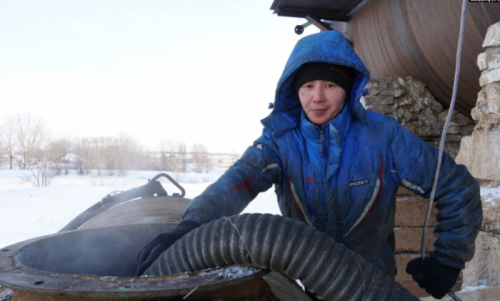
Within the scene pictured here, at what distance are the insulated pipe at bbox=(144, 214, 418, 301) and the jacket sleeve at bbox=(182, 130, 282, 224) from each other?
30cm

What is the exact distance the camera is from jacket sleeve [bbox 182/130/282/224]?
4.51 ft

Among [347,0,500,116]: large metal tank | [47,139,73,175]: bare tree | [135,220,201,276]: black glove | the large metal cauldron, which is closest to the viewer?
the large metal cauldron

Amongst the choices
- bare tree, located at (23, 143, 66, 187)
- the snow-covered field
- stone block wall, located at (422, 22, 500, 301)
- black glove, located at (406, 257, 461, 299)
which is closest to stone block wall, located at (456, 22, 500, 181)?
stone block wall, located at (422, 22, 500, 301)

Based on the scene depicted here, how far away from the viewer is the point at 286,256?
0.98 m

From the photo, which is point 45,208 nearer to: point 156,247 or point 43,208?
point 43,208

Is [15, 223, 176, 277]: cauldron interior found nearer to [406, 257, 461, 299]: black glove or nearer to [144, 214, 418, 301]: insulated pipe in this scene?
[144, 214, 418, 301]: insulated pipe

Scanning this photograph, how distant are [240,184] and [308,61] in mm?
670

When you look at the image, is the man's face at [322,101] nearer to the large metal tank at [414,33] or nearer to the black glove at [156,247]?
the black glove at [156,247]

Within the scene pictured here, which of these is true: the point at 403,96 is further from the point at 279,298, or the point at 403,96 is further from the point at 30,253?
the point at 30,253

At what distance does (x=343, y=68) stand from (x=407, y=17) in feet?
6.95

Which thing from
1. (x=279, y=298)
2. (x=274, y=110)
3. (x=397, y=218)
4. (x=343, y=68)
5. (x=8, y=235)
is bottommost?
(x=8, y=235)

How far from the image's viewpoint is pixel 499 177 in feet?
6.95

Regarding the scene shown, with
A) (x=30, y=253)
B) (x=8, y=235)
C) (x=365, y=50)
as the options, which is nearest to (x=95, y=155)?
(x=8, y=235)

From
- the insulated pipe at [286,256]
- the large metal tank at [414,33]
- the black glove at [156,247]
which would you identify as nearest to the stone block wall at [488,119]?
the large metal tank at [414,33]
